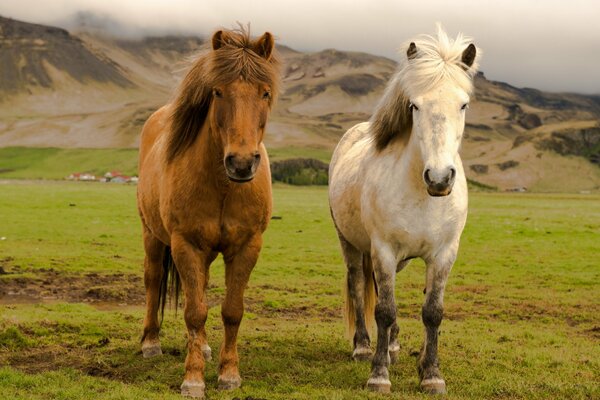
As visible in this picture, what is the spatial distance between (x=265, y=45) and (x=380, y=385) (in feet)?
12.6

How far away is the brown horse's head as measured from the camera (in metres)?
5.92

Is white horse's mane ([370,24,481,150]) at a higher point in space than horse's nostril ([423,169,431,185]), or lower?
higher

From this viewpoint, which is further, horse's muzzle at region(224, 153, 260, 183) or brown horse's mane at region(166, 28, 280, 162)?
brown horse's mane at region(166, 28, 280, 162)

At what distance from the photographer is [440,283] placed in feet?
23.2

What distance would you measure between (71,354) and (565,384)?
617 centimetres

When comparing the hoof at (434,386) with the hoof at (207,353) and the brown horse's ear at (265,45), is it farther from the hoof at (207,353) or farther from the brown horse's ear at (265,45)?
the brown horse's ear at (265,45)

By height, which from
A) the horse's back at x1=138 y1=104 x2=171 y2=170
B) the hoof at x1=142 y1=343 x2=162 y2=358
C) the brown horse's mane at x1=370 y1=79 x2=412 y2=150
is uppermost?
the brown horse's mane at x1=370 y1=79 x2=412 y2=150

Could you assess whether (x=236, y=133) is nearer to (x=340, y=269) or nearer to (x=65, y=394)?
(x=65, y=394)

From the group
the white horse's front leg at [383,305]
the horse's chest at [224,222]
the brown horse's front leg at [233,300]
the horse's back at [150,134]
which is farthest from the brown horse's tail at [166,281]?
the white horse's front leg at [383,305]

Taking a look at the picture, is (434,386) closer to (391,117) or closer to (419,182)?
(419,182)

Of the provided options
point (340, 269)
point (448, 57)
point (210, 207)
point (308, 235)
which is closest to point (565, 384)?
point (448, 57)

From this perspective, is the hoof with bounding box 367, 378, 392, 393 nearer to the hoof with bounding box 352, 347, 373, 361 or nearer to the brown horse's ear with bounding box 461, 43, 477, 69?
the hoof with bounding box 352, 347, 373, 361

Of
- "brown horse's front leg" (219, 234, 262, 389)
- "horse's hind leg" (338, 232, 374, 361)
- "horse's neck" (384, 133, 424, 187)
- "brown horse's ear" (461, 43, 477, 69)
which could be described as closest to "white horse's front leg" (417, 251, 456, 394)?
"horse's neck" (384, 133, 424, 187)

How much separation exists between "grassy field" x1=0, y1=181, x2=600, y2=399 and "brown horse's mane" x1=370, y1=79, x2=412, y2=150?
288 centimetres
